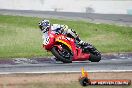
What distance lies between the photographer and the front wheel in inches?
764

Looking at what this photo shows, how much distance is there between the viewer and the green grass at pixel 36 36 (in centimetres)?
2361

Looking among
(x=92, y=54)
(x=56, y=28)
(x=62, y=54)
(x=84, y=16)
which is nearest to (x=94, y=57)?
(x=92, y=54)

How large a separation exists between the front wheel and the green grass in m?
3.04

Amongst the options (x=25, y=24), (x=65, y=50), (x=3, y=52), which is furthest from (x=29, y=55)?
(x=25, y=24)

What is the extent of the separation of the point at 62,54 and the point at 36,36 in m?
10.4

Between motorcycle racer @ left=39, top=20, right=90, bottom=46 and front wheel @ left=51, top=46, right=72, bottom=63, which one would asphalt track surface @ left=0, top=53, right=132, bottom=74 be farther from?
motorcycle racer @ left=39, top=20, right=90, bottom=46

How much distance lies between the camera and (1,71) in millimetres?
18578

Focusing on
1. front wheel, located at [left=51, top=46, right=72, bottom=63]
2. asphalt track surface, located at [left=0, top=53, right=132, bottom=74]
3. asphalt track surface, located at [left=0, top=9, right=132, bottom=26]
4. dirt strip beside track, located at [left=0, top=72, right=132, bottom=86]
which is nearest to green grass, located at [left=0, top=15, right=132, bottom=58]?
asphalt track surface, located at [left=0, top=53, right=132, bottom=74]

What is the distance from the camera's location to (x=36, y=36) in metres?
29.6

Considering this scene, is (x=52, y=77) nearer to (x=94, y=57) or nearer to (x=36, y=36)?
(x=94, y=57)

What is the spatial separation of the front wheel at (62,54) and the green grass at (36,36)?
304 centimetres

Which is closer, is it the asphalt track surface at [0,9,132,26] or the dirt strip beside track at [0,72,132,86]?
the dirt strip beside track at [0,72,132,86]

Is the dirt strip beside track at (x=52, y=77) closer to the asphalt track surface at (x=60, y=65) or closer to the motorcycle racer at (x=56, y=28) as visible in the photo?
the asphalt track surface at (x=60, y=65)

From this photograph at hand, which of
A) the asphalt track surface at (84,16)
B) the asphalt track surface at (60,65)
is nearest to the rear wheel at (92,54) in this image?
the asphalt track surface at (60,65)
